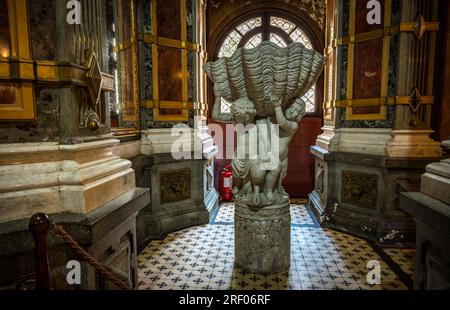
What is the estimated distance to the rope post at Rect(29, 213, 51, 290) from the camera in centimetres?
147

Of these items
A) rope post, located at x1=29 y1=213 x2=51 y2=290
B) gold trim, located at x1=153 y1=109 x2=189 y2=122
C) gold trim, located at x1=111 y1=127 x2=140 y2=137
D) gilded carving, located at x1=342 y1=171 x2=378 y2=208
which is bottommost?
gilded carving, located at x1=342 y1=171 x2=378 y2=208

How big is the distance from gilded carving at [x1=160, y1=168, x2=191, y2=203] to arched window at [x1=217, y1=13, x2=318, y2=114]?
10.9ft

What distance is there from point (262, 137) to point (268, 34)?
433 centimetres

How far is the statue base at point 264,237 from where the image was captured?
3369mm

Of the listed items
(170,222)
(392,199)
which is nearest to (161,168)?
(170,222)

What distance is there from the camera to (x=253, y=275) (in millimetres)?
3404

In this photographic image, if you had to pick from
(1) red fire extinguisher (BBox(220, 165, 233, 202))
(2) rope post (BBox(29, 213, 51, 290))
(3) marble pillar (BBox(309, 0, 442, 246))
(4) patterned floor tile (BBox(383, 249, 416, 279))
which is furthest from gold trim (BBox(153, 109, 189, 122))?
(4) patterned floor tile (BBox(383, 249, 416, 279))

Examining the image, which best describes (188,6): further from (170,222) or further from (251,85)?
(170,222)

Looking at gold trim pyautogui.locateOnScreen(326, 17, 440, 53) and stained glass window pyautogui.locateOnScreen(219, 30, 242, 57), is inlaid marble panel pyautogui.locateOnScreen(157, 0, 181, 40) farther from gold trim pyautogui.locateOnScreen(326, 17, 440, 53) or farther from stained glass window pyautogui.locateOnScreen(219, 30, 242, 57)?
gold trim pyautogui.locateOnScreen(326, 17, 440, 53)

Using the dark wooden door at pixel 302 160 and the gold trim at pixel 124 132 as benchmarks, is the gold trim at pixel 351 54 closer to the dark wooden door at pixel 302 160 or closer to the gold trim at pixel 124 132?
the dark wooden door at pixel 302 160

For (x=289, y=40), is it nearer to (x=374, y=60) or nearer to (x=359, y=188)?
(x=374, y=60)

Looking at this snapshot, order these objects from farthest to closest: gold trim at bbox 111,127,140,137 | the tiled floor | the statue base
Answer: gold trim at bbox 111,127,140,137
the statue base
the tiled floor

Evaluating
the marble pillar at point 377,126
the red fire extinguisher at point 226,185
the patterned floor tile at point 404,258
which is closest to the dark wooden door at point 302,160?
the red fire extinguisher at point 226,185

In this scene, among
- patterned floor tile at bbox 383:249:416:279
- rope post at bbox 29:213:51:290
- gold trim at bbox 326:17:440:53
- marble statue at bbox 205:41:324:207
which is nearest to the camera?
rope post at bbox 29:213:51:290
